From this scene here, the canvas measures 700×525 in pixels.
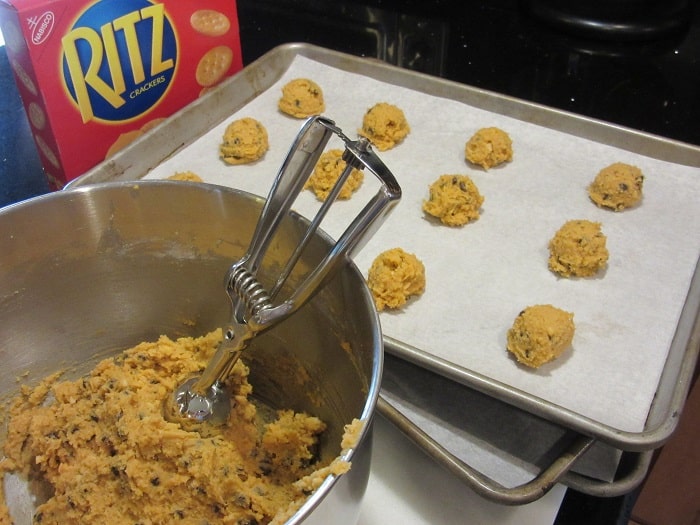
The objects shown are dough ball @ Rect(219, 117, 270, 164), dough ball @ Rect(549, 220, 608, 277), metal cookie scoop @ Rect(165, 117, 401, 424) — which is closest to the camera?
metal cookie scoop @ Rect(165, 117, 401, 424)

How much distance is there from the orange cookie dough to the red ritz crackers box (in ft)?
1.47

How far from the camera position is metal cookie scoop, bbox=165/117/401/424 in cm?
55

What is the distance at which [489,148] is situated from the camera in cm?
117

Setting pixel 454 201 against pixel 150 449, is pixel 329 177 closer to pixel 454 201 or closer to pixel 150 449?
pixel 454 201

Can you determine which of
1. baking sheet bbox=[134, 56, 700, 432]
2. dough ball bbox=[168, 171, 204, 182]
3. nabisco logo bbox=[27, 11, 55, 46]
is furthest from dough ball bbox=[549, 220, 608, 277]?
nabisco logo bbox=[27, 11, 55, 46]

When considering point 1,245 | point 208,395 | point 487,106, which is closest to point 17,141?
point 1,245

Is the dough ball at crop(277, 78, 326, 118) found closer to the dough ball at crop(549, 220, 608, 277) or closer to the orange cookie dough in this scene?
the dough ball at crop(549, 220, 608, 277)

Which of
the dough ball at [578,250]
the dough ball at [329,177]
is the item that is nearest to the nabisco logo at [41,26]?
the dough ball at [329,177]

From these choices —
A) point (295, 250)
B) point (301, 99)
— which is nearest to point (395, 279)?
point (295, 250)

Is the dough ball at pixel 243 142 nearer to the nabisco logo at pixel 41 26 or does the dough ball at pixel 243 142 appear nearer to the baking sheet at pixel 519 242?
the baking sheet at pixel 519 242

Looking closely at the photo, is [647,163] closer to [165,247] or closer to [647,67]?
[647,67]

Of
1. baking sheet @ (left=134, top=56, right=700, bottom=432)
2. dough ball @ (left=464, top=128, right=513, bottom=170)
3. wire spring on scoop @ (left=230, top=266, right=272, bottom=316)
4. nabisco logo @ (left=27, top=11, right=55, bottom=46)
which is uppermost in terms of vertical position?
nabisco logo @ (left=27, top=11, right=55, bottom=46)

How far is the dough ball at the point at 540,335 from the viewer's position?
33.4 inches

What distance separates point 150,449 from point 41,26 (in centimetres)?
62
